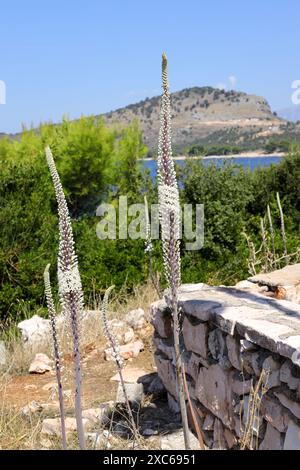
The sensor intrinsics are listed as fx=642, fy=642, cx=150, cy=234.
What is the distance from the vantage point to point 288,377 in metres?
3.77

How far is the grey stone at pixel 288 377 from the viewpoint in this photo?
3695 millimetres

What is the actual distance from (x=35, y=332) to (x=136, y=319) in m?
1.24

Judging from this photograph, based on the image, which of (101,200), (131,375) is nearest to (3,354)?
(131,375)

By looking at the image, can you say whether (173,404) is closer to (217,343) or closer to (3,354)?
(217,343)

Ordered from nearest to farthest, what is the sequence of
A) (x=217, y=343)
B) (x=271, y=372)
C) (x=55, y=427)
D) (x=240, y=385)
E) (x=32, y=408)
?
(x=271, y=372) → (x=240, y=385) → (x=217, y=343) → (x=55, y=427) → (x=32, y=408)

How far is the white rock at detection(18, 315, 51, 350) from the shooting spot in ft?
25.2

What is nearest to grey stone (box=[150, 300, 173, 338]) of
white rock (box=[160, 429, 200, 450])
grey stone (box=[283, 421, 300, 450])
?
white rock (box=[160, 429, 200, 450])

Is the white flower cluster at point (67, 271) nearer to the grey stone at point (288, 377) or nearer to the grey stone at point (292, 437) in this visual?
the grey stone at point (288, 377)

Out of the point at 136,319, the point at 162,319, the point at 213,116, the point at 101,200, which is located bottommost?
the point at 136,319

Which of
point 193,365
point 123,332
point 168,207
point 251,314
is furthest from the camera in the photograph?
point 123,332

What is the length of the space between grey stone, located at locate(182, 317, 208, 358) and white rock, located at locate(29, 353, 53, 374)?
243 cm

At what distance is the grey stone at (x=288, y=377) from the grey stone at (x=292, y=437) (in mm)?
232

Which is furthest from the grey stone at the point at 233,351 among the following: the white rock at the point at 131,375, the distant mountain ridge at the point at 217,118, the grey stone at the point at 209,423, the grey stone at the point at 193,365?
the distant mountain ridge at the point at 217,118

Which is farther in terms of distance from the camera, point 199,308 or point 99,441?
point 199,308
